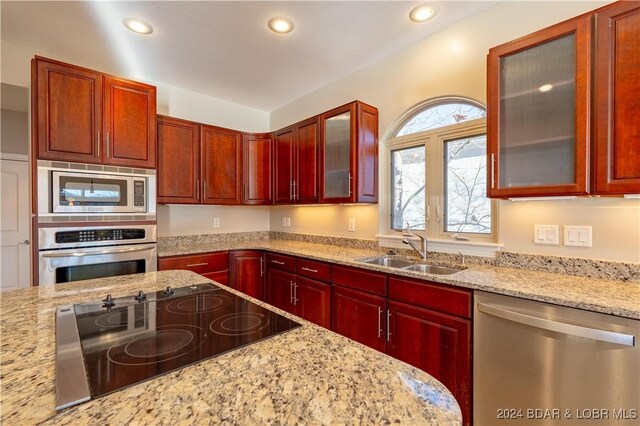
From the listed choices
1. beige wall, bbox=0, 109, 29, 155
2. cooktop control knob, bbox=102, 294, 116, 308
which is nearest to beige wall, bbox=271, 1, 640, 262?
cooktop control knob, bbox=102, 294, 116, 308

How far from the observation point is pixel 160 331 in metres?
0.89

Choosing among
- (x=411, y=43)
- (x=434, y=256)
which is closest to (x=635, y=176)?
(x=434, y=256)

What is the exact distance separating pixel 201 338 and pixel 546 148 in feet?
6.11

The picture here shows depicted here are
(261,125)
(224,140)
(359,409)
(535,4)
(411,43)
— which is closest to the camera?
(359,409)

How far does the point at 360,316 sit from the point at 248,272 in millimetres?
1446

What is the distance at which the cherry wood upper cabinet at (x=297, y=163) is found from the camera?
9.53 ft

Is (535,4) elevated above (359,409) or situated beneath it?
elevated above

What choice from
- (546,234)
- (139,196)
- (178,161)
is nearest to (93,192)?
(139,196)

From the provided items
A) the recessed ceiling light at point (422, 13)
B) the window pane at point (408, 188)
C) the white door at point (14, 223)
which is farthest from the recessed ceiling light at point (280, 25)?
the white door at point (14, 223)

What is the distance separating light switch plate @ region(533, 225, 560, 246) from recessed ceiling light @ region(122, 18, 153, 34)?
3077 millimetres

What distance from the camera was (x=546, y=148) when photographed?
1.54 meters

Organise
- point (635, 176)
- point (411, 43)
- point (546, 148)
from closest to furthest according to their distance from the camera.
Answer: point (635, 176) < point (546, 148) < point (411, 43)

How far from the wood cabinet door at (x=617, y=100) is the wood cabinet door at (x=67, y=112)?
3.20m

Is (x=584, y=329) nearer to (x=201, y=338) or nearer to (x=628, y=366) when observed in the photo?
(x=628, y=366)
